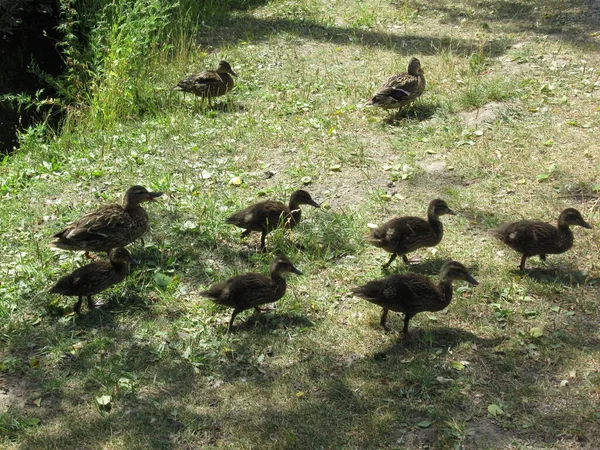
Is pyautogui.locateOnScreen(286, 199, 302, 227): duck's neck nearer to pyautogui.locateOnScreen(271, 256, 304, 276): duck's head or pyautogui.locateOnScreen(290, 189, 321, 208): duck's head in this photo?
pyautogui.locateOnScreen(290, 189, 321, 208): duck's head

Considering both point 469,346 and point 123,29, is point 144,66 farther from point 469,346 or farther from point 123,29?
point 469,346

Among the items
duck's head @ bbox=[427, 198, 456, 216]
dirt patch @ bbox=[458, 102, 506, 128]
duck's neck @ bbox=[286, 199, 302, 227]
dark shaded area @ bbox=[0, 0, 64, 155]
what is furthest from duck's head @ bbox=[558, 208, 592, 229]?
dark shaded area @ bbox=[0, 0, 64, 155]

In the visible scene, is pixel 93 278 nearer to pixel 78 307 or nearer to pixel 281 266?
pixel 78 307

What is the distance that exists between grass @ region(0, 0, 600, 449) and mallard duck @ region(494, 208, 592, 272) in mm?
263

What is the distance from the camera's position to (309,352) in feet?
19.9

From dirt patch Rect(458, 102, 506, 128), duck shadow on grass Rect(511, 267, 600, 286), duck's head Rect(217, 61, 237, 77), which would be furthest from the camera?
duck's head Rect(217, 61, 237, 77)

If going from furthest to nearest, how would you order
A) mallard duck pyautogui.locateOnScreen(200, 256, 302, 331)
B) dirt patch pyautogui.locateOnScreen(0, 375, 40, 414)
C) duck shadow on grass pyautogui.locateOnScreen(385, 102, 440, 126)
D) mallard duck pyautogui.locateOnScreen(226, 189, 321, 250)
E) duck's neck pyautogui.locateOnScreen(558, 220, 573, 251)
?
duck shadow on grass pyautogui.locateOnScreen(385, 102, 440, 126) < mallard duck pyautogui.locateOnScreen(226, 189, 321, 250) < duck's neck pyautogui.locateOnScreen(558, 220, 573, 251) < mallard duck pyautogui.locateOnScreen(200, 256, 302, 331) < dirt patch pyautogui.locateOnScreen(0, 375, 40, 414)

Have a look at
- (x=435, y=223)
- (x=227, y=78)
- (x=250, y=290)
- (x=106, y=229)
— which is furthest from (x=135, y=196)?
(x=227, y=78)

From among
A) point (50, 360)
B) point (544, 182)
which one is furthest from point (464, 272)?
point (50, 360)

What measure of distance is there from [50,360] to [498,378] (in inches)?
145

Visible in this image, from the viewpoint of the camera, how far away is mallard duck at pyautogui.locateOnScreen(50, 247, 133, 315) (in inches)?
251

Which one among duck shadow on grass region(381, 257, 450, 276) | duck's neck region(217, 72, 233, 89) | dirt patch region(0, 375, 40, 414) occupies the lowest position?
dirt patch region(0, 375, 40, 414)

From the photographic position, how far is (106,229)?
7070mm

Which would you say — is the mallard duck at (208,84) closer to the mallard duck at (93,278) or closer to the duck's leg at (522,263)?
the mallard duck at (93,278)
